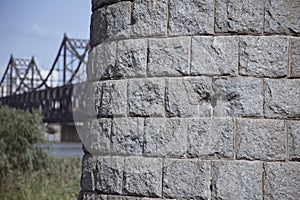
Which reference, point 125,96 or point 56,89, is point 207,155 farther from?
point 56,89

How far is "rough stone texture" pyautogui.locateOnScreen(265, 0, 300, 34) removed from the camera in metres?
4.09

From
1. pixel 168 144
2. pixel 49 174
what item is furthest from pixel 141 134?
pixel 49 174

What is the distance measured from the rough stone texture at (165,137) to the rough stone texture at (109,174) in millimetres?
236

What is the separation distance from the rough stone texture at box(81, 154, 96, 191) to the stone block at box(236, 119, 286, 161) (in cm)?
109

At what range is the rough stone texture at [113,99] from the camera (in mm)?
4340

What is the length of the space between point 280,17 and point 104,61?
130 cm

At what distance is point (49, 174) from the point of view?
13.3 m

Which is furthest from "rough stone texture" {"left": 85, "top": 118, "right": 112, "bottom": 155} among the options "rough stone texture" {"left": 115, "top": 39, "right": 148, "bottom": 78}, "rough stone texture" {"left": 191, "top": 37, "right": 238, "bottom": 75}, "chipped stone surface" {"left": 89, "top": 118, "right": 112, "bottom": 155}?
"rough stone texture" {"left": 191, "top": 37, "right": 238, "bottom": 75}

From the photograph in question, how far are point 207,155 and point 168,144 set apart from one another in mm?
276

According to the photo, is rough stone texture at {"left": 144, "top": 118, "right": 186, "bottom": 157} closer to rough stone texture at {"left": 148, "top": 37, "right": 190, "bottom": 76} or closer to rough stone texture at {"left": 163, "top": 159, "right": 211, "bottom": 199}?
rough stone texture at {"left": 163, "top": 159, "right": 211, "bottom": 199}

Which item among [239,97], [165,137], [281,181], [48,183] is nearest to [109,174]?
[165,137]

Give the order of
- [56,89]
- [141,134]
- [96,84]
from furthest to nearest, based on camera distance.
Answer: [56,89], [96,84], [141,134]

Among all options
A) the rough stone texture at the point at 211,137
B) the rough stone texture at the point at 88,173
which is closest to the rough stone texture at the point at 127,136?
the rough stone texture at the point at 88,173

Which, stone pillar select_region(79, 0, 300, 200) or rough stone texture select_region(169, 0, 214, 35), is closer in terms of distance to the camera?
stone pillar select_region(79, 0, 300, 200)
